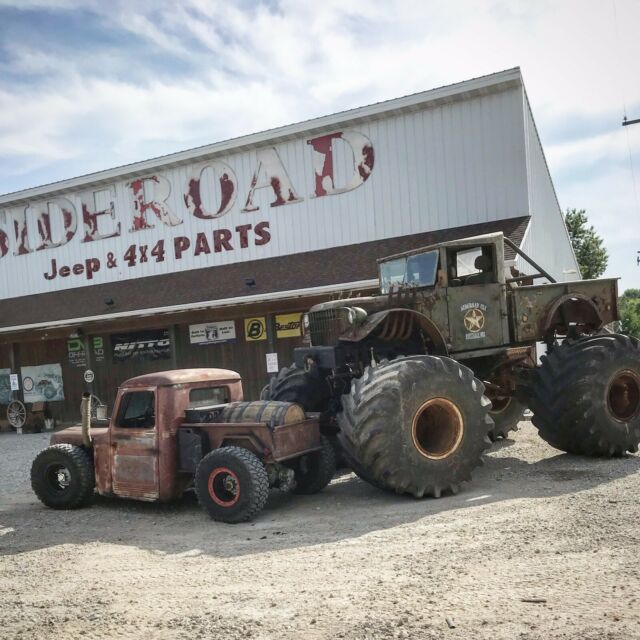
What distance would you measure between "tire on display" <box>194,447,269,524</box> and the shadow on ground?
142mm

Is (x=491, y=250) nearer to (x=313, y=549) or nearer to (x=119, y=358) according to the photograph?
(x=313, y=549)

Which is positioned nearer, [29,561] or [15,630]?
[15,630]

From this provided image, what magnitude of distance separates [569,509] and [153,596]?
3638 mm

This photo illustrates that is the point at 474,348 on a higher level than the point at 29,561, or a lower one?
higher

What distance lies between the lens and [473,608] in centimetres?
394

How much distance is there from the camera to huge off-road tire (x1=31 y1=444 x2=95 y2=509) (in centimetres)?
780

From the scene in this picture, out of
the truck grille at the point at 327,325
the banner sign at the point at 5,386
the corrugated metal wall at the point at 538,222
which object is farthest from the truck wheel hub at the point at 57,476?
the banner sign at the point at 5,386

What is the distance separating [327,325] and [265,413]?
1.60 meters

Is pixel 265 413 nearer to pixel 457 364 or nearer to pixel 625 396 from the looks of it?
pixel 457 364

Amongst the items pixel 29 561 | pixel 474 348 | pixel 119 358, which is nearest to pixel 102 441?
pixel 29 561

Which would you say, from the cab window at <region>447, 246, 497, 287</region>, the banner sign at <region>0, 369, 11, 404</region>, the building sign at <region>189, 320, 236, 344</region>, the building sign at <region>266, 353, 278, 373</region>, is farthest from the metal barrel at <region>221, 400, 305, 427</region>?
the banner sign at <region>0, 369, 11, 404</region>

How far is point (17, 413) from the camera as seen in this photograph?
19.0 m

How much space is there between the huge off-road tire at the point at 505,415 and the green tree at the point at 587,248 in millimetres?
40449

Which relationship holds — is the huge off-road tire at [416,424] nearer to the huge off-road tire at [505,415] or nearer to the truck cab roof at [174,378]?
the truck cab roof at [174,378]
